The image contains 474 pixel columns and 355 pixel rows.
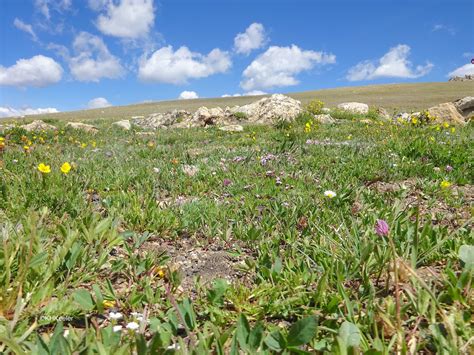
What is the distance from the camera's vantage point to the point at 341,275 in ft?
7.28

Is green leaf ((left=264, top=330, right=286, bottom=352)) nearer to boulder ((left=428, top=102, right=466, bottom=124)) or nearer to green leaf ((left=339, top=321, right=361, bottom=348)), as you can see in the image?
green leaf ((left=339, top=321, right=361, bottom=348))

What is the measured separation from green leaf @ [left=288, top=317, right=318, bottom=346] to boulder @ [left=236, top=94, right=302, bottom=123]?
14.7m

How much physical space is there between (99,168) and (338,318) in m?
4.70

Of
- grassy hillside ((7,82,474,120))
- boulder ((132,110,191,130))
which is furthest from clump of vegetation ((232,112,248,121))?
grassy hillside ((7,82,474,120))

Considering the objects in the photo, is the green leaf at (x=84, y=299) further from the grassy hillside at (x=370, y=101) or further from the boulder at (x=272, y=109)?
the grassy hillside at (x=370, y=101)

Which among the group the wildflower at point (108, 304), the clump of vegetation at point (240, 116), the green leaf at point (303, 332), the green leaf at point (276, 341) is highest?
the clump of vegetation at point (240, 116)

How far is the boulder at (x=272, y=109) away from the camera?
54.4 ft

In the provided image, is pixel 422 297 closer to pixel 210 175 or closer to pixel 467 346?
pixel 467 346

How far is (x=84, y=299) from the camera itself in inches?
81.0

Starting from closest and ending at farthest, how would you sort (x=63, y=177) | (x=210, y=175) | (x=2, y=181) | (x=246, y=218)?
(x=246, y=218)
(x=2, y=181)
(x=63, y=177)
(x=210, y=175)

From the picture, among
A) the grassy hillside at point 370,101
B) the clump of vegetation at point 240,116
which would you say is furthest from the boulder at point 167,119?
the grassy hillside at point 370,101

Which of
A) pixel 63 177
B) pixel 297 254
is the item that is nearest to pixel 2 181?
pixel 63 177

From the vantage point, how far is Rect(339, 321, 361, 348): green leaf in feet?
5.41

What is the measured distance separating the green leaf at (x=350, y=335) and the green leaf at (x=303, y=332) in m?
0.14
